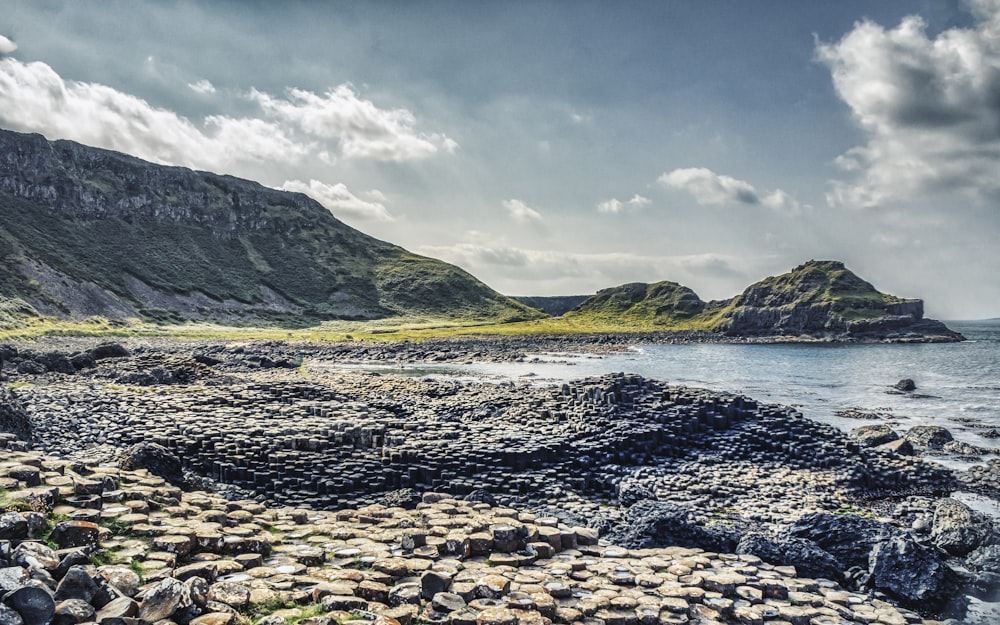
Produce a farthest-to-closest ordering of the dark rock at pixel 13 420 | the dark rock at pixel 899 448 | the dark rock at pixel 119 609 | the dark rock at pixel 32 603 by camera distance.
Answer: the dark rock at pixel 899 448
the dark rock at pixel 13 420
the dark rock at pixel 119 609
the dark rock at pixel 32 603

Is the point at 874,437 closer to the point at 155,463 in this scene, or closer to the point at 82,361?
the point at 155,463

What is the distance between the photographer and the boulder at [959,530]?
1189 cm

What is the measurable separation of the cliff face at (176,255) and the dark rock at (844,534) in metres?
106

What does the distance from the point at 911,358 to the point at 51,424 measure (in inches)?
3382

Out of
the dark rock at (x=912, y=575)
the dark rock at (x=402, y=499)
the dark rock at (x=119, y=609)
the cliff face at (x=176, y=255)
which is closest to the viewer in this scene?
the dark rock at (x=119, y=609)

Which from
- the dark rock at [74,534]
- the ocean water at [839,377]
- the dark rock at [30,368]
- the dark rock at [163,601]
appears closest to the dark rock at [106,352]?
the dark rock at [30,368]

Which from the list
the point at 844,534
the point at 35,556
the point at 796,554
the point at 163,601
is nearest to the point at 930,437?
the point at 844,534

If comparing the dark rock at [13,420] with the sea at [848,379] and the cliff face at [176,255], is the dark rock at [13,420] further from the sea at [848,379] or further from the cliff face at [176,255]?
the cliff face at [176,255]

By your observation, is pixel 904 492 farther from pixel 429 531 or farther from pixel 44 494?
pixel 44 494

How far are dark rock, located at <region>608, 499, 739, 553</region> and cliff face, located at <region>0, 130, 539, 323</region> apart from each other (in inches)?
4071

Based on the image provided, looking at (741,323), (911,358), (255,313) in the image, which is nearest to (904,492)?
(911,358)

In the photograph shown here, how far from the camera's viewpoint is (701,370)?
58656 millimetres

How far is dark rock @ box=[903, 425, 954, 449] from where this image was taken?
2308cm

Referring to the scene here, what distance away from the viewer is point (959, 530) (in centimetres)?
1225
